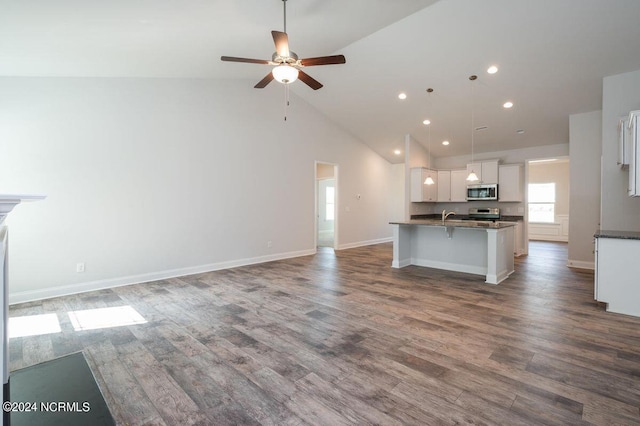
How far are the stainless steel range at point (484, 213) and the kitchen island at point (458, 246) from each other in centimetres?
242

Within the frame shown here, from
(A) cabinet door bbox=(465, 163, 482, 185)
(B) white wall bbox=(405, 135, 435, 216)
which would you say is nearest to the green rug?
(B) white wall bbox=(405, 135, 435, 216)

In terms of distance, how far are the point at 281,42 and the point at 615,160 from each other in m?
5.17

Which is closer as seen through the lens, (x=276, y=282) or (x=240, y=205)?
(x=276, y=282)

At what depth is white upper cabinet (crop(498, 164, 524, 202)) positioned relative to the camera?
7.27 metres

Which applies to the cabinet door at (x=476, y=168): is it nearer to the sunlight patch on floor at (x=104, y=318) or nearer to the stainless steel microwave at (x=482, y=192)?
the stainless steel microwave at (x=482, y=192)

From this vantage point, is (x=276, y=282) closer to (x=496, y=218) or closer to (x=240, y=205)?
(x=240, y=205)

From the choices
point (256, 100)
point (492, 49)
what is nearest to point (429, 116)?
point (492, 49)

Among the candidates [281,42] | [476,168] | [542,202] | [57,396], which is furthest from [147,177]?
[542,202]

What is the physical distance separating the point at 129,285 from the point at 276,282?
87.5 inches

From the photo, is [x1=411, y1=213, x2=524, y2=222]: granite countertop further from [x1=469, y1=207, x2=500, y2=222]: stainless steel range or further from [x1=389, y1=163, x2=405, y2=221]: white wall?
[x1=389, y1=163, x2=405, y2=221]: white wall

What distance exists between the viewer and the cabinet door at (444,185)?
27.3 feet

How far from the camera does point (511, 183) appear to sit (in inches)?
289

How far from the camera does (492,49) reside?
438cm

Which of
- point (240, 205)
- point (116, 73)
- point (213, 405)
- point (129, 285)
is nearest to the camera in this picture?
point (213, 405)
